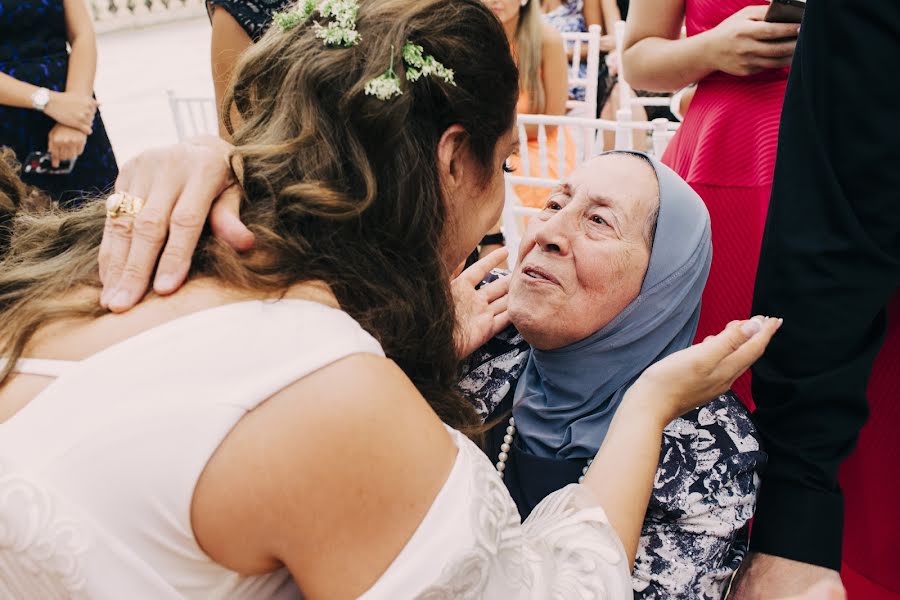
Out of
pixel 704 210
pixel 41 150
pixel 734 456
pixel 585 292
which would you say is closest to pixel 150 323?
pixel 585 292

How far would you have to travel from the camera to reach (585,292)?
66.2 inches

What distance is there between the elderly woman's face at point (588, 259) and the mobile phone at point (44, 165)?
2170mm

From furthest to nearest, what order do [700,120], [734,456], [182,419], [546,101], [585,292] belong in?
[546,101], [700,120], [585,292], [734,456], [182,419]

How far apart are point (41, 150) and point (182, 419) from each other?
8.79 feet

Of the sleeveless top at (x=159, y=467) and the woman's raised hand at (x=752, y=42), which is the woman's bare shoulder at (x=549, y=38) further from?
the sleeveless top at (x=159, y=467)

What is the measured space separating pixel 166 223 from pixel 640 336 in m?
1.00

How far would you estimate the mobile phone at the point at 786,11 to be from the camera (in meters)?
1.58

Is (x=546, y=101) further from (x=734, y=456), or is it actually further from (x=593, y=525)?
(x=593, y=525)

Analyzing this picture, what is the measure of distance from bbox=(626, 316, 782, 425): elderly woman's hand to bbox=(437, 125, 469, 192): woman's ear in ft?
1.53

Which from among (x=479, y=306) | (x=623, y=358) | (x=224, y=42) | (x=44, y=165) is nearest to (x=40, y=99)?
(x=44, y=165)

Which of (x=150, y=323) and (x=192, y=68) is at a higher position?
(x=150, y=323)

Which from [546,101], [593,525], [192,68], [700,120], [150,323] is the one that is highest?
[150,323]

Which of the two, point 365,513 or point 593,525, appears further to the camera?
point 593,525

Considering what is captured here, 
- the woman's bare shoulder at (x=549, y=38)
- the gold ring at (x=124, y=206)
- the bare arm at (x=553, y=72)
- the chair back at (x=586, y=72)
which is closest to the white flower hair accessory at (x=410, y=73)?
the gold ring at (x=124, y=206)
